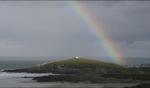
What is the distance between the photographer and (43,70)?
121062mm

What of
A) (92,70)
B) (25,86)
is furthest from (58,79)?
(92,70)

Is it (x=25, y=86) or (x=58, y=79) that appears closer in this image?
(x=25, y=86)

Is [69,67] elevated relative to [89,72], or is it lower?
elevated

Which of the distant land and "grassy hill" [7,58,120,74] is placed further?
"grassy hill" [7,58,120,74]

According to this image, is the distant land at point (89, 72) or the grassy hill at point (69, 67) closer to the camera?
the distant land at point (89, 72)

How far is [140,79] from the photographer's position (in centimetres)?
8600

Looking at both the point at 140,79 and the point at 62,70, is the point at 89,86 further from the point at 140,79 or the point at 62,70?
the point at 62,70

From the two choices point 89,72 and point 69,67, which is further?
point 69,67

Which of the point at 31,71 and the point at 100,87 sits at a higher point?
Result: the point at 31,71

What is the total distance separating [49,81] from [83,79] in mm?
8262

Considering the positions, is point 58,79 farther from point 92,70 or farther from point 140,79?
point 92,70

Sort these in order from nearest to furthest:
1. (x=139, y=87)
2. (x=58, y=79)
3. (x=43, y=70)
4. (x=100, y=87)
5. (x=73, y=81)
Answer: (x=139, y=87), (x=100, y=87), (x=73, y=81), (x=58, y=79), (x=43, y=70)

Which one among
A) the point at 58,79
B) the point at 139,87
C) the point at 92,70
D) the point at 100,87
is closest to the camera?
the point at 139,87

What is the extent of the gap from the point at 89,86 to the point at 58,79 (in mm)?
17037
